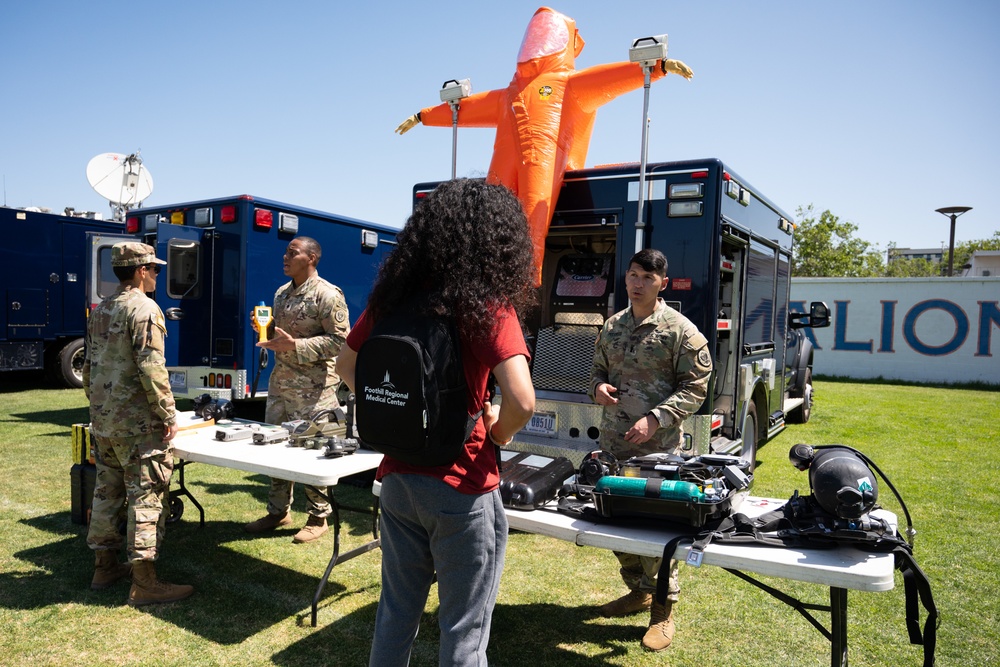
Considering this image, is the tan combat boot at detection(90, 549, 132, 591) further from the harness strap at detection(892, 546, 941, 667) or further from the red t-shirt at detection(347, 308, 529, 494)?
the harness strap at detection(892, 546, 941, 667)

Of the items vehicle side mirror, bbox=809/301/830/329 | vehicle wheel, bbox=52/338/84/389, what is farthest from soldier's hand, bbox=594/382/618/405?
vehicle wheel, bbox=52/338/84/389

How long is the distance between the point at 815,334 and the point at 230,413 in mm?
16886

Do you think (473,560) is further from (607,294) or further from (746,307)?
(746,307)

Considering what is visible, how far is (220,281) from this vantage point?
278 inches

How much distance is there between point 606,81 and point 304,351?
109 inches

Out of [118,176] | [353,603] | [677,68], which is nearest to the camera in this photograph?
[353,603]

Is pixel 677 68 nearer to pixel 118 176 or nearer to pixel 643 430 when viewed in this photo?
pixel 643 430

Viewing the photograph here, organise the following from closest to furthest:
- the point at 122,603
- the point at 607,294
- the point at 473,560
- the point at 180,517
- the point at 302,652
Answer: the point at 473,560
the point at 302,652
the point at 122,603
the point at 180,517
the point at 607,294

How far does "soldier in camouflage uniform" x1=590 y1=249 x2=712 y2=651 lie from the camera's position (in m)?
3.20

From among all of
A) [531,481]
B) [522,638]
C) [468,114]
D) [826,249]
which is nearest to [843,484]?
[531,481]

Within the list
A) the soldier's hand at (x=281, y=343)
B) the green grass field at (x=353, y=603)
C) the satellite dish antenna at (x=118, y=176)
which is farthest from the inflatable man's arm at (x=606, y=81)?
the satellite dish antenna at (x=118, y=176)

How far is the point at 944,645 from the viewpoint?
329 cm

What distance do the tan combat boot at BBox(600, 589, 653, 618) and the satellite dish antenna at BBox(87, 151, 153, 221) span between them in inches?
397

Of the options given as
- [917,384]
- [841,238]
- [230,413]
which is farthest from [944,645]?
[841,238]
